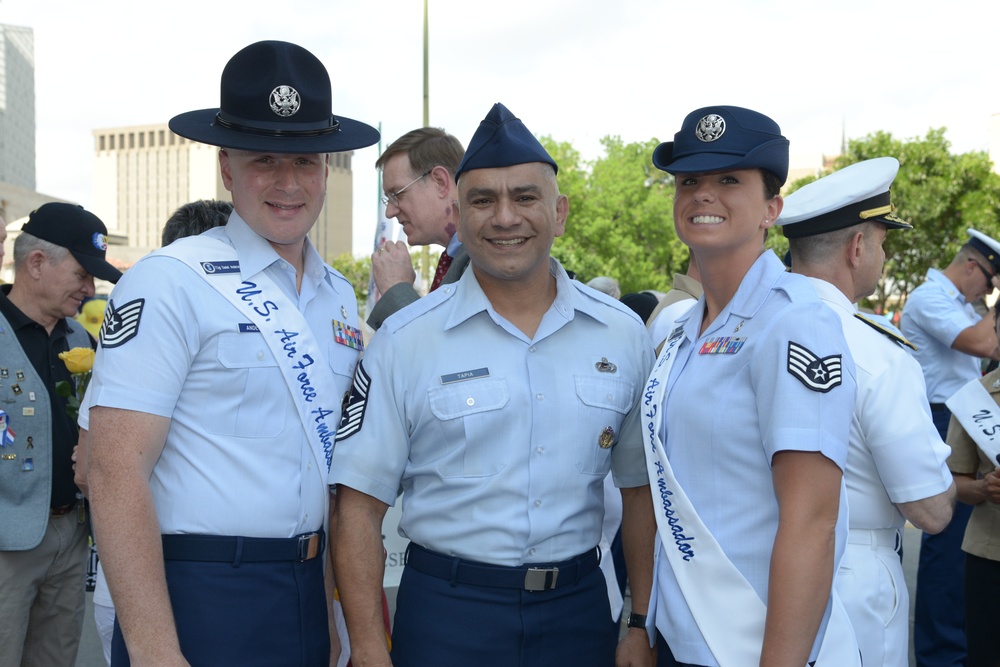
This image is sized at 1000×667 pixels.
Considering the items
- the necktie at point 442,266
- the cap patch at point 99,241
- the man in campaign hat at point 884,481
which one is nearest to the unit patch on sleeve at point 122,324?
the necktie at point 442,266

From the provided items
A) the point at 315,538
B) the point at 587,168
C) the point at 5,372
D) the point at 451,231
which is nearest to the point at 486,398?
the point at 315,538

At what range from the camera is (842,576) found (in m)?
2.50

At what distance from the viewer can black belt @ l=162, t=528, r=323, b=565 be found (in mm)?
2207

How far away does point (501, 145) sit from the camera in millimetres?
2525

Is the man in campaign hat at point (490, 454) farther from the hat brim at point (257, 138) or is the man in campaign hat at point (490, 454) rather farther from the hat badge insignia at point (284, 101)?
the hat badge insignia at point (284, 101)

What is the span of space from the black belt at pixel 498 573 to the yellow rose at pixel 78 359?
7.07ft

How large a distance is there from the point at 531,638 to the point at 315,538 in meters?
0.64

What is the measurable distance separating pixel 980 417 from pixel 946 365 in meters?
2.85

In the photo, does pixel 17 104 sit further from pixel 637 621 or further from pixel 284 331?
pixel 637 621

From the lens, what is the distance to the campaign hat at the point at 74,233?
4.07 metres

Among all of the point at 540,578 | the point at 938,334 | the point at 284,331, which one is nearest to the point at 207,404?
the point at 284,331

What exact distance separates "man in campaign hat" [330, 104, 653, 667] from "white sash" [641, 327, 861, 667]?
26cm

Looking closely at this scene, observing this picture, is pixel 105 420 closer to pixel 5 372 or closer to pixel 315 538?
pixel 315 538

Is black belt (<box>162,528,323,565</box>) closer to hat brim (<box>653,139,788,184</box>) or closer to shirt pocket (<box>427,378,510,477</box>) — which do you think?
shirt pocket (<box>427,378,510,477</box>)
